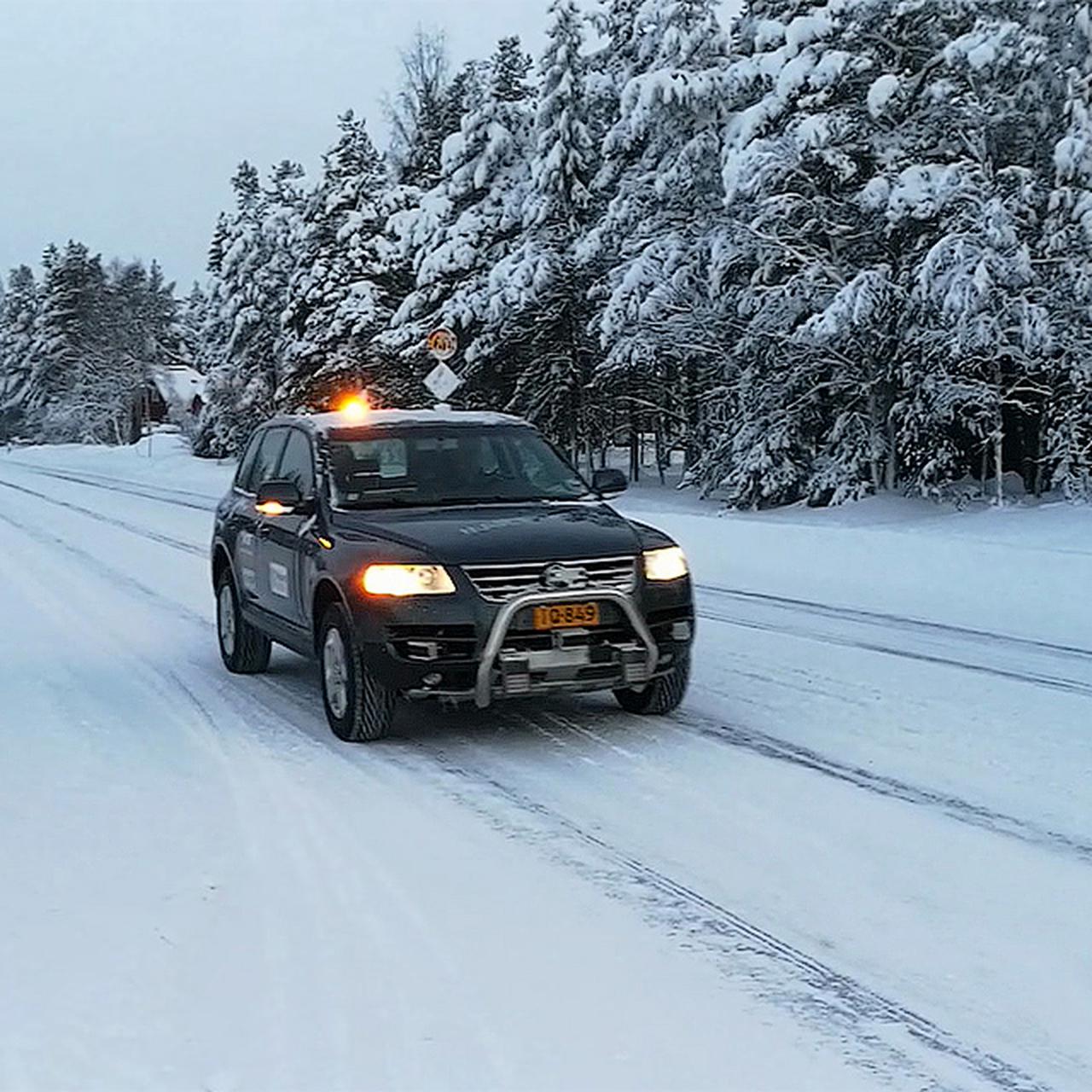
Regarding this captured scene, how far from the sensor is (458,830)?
19.7 feet

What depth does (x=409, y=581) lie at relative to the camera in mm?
7289

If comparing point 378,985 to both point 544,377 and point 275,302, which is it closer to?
point 544,377

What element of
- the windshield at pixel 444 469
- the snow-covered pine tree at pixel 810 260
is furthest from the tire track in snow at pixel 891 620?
the snow-covered pine tree at pixel 810 260

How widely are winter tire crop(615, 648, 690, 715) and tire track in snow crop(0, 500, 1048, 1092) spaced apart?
4.04ft

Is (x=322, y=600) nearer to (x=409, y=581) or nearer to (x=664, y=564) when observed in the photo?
(x=409, y=581)

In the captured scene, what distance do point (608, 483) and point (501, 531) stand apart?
159 cm

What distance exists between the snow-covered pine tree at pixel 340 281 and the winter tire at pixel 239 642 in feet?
117

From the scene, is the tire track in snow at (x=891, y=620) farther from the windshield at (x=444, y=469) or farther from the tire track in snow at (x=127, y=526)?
the tire track in snow at (x=127, y=526)

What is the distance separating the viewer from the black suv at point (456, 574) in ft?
23.7

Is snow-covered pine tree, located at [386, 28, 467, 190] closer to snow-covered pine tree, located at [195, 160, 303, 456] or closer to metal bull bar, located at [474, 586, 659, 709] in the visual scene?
snow-covered pine tree, located at [195, 160, 303, 456]

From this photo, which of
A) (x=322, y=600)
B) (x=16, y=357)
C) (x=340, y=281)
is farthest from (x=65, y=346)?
(x=322, y=600)

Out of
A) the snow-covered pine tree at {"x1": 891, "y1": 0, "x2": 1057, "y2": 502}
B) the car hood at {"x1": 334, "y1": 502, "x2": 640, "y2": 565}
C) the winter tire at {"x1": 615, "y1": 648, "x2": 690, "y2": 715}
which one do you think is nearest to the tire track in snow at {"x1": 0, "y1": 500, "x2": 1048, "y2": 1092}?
the car hood at {"x1": 334, "y1": 502, "x2": 640, "y2": 565}

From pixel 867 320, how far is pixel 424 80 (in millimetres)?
37925

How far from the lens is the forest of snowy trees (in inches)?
967
